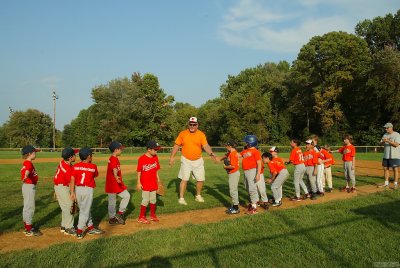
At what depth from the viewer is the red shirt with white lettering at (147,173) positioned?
23.8 feet

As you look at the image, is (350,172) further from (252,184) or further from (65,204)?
(65,204)

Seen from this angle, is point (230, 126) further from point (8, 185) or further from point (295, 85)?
point (8, 185)

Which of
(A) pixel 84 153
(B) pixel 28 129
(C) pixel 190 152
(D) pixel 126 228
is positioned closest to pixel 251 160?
(C) pixel 190 152

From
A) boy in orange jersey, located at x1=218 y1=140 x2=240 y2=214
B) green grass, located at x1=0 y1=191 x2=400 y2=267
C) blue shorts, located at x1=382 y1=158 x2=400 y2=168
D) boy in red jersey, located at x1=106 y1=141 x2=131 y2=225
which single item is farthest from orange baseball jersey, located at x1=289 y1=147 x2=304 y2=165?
boy in red jersey, located at x1=106 y1=141 x2=131 y2=225

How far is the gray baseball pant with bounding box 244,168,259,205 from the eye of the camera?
7.95m

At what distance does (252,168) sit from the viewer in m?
8.11

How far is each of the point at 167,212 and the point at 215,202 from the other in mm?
1644

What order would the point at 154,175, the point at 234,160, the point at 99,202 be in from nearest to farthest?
the point at 154,175 → the point at 234,160 → the point at 99,202

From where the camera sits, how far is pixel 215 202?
928 cm

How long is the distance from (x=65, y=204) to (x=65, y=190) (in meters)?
0.28

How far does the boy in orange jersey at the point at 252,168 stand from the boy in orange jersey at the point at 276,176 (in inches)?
36.6

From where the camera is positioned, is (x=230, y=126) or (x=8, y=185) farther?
(x=230, y=126)

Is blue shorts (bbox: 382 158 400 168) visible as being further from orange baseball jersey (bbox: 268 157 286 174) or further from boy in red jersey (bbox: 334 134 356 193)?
orange baseball jersey (bbox: 268 157 286 174)

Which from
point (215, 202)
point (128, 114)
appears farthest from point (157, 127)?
point (215, 202)
